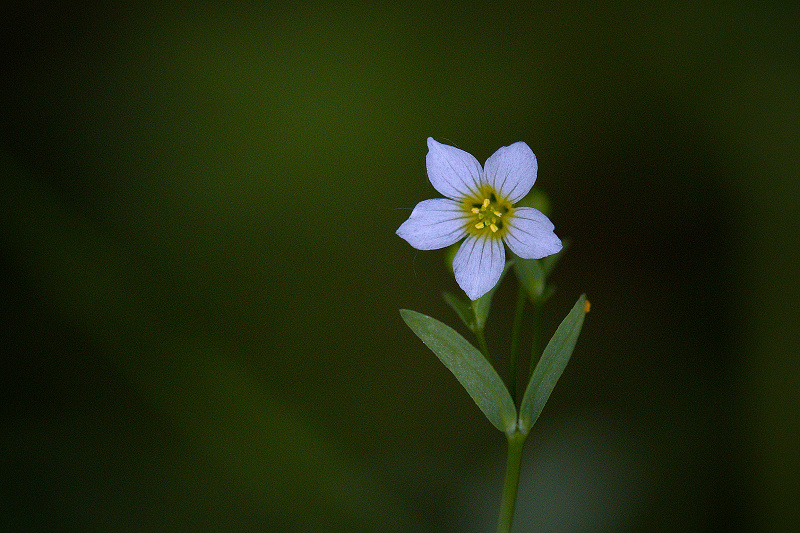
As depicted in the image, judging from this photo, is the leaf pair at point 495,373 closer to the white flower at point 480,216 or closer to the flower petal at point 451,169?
the white flower at point 480,216

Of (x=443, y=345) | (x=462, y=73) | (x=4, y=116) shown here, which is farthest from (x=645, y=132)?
(x=4, y=116)

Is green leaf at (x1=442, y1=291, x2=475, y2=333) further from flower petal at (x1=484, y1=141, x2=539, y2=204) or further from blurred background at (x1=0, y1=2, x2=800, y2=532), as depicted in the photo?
blurred background at (x1=0, y1=2, x2=800, y2=532)

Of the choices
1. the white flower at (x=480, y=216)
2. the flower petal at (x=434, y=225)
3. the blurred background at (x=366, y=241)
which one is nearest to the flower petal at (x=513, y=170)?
the white flower at (x=480, y=216)

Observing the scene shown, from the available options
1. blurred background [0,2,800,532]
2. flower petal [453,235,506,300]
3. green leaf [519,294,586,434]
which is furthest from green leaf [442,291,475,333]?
blurred background [0,2,800,532]

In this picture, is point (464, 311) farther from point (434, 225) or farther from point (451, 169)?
point (451, 169)

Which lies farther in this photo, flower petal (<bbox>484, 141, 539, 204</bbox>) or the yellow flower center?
the yellow flower center

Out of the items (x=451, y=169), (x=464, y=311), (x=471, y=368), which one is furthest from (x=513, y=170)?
(x=471, y=368)
